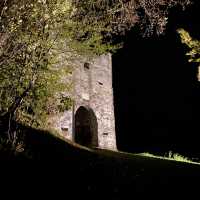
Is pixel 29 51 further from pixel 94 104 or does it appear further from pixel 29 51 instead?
pixel 94 104

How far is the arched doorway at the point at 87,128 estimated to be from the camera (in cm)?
1390

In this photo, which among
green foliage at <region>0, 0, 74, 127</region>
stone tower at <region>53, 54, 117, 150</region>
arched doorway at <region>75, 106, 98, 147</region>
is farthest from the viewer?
arched doorway at <region>75, 106, 98, 147</region>

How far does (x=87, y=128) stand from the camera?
14438 millimetres

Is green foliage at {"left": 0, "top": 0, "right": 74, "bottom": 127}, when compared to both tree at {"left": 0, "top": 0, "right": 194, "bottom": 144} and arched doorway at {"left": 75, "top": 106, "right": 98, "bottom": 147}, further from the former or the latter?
arched doorway at {"left": 75, "top": 106, "right": 98, "bottom": 147}

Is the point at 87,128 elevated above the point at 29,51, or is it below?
below

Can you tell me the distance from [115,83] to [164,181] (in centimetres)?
1470

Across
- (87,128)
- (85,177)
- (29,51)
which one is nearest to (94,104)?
(87,128)

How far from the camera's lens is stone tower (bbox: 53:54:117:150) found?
13445mm

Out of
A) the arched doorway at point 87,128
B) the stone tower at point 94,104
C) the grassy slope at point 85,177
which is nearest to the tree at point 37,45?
the grassy slope at point 85,177

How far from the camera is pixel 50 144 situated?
6391mm

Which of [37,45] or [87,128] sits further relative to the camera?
[87,128]

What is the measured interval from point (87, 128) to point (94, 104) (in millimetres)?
1247

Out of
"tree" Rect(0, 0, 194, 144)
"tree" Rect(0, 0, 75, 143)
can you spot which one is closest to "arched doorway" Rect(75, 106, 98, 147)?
"tree" Rect(0, 0, 194, 144)

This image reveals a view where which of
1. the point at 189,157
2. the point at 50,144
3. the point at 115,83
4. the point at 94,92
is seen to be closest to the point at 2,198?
the point at 50,144
